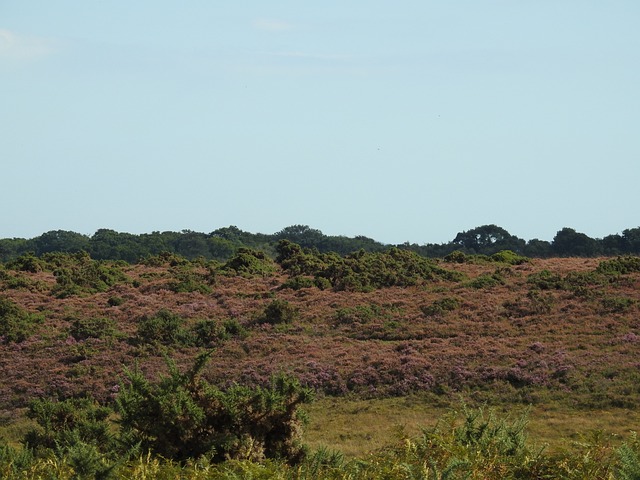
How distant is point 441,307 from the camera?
4147 cm

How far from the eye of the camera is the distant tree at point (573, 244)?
250ft

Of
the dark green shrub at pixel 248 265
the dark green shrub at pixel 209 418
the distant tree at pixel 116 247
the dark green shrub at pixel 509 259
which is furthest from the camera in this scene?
the distant tree at pixel 116 247

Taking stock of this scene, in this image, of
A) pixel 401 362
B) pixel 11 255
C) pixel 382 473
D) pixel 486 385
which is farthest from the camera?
pixel 11 255

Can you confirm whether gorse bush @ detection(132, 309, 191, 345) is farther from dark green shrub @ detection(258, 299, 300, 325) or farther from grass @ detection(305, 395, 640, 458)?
grass @ detection(305, 395, 640, 458)

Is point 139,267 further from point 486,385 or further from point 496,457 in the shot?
point 496,457

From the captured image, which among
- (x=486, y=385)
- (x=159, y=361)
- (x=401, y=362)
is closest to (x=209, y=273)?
(x=159, y=361)

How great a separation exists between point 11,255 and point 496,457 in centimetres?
9256

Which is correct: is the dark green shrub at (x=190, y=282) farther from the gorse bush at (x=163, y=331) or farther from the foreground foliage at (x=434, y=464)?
the foreground foliage at (x=434, y=464)

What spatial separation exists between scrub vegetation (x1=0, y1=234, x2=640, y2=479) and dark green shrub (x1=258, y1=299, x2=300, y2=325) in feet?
0.30

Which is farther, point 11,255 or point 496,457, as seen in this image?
point 11,255

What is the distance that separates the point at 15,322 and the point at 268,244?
54653 millimetres

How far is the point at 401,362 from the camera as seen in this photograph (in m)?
33.9

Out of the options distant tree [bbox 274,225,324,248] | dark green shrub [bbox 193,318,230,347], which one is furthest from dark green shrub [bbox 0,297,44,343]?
distant tree [bbox 274,225,324,248]

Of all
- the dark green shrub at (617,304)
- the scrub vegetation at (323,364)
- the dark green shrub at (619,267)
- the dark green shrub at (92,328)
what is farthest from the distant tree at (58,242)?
the dark green shrub at (617,304)
